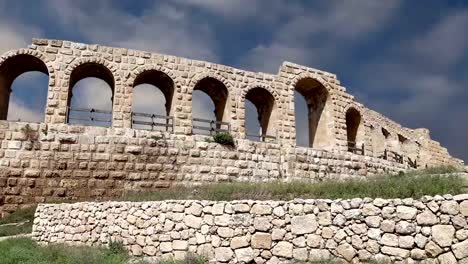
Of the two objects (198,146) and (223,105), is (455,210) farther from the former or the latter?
(223,105)

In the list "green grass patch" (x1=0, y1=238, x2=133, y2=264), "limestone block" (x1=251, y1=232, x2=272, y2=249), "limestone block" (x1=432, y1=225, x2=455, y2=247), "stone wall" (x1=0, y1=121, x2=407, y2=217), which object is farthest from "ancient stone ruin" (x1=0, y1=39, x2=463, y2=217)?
"limestone block" (x1=432, y1=225, x2=455, y2=247)

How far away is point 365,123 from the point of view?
2369 centimetres

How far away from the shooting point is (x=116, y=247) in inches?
396

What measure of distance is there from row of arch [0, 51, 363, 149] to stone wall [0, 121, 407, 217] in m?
1.83

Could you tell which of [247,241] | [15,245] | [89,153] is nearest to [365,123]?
[89,153]

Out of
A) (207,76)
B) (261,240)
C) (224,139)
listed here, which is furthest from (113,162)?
(261,240)

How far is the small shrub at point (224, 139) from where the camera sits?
1766 cm

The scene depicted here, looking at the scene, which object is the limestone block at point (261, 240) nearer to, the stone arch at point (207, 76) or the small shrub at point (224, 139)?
the small shrub at point (224, 139)

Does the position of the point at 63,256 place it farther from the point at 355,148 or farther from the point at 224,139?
the point at 355,148

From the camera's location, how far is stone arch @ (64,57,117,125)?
54.8 feet

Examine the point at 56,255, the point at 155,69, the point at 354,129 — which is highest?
the point at 155,69

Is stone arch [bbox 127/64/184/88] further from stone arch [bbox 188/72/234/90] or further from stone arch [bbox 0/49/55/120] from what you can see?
stone arch [bbox 0/49/55/120]

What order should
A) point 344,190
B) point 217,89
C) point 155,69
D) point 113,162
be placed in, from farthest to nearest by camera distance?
point 217,89, point 155,69, point 113,162, point 344,190

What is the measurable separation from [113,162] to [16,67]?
6.27m
